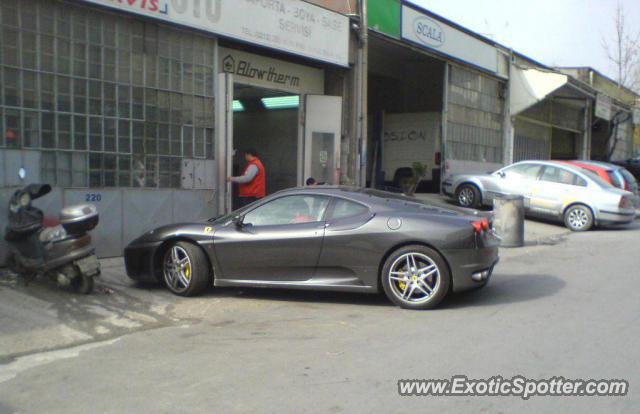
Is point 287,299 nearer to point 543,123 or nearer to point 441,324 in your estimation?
point 441,324

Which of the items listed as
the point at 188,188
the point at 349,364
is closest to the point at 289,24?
the point at 188,188

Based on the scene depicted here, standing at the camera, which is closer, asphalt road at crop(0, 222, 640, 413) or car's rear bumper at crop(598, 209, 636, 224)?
asphalt road at crop(0, 222, 640, 413)

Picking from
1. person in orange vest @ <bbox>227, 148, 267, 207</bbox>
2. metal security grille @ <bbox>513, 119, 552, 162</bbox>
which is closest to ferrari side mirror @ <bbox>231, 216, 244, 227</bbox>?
person in orange vest @ <bbox>227, 148, 267, 207</bbox>

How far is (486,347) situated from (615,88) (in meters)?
32.1

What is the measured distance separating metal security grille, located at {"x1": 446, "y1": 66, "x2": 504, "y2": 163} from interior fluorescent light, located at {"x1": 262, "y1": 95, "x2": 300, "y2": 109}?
6231mm

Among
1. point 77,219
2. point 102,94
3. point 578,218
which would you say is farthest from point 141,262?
Result: point 578,218

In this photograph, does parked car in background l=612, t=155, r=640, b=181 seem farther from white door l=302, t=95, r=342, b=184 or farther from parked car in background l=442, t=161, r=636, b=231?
white door l=302, t=95, r=342, b=184

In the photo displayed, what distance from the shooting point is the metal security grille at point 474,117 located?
60.5ft

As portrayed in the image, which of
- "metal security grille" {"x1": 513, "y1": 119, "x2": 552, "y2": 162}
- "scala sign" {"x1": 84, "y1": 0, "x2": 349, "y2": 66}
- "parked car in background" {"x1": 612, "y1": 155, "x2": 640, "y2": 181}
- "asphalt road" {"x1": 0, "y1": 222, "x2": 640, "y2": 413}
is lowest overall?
"asphalt road" {"x1": 0, "y1": 222, "x2": 640, "y2": 413}

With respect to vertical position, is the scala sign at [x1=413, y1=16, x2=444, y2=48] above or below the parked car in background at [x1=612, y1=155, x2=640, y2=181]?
above

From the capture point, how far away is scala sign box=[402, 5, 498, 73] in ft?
51.7

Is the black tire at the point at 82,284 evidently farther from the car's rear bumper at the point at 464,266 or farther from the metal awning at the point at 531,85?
the metal awning at the point at 531,85

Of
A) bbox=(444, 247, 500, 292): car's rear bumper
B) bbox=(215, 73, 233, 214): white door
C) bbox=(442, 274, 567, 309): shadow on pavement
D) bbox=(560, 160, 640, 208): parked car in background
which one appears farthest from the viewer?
bbox=(560, 160, 640, 208): parked car in background

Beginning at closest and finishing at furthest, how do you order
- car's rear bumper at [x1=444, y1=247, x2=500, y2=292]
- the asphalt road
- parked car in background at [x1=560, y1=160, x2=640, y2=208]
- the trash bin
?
the asphalt road < car's rear bumper at [x1=444, y1=247, x2=500, y2=292] < the trash bin < parked car in background at [x1=560, y1=160, x2=640, y2=208]
